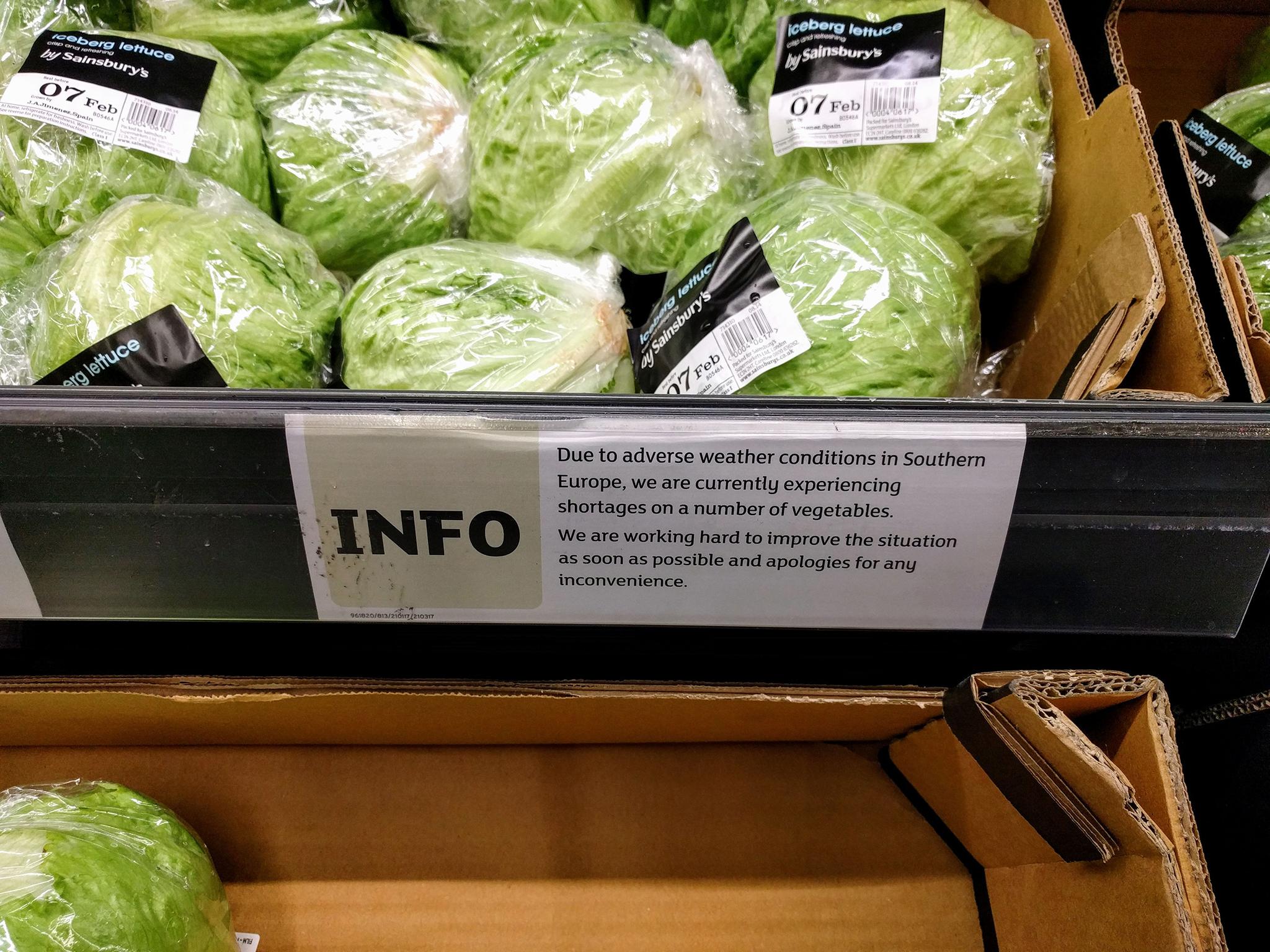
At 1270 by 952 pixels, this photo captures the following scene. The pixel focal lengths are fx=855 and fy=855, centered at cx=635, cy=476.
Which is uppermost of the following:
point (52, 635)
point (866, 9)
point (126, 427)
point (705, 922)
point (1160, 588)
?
point (866, 9)

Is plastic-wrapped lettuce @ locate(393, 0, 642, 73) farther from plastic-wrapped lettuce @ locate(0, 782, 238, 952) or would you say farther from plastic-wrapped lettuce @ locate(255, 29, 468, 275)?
plastic-wrapped lettuce @ locate(0, 782, 238, 952)

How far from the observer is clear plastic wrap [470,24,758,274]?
3.02ft

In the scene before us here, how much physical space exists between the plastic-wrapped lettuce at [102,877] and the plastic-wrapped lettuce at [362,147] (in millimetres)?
641

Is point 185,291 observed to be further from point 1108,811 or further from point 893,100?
point 1108,811

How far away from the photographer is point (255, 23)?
105 cm

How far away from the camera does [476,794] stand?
1.00m

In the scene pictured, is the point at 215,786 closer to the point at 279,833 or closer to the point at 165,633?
the point at 279,833

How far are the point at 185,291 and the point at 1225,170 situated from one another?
1.16 meters

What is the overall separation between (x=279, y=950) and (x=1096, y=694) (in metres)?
0.86

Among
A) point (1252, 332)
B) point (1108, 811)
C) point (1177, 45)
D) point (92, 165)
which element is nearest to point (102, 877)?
point (92, 165)

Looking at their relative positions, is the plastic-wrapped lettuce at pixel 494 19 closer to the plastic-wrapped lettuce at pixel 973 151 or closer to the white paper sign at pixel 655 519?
the plastic-wrapped lettuce at pixel 973 151

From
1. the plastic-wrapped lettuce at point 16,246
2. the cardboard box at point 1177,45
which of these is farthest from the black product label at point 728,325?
the plastic-wrapped lettuce at point 16,246

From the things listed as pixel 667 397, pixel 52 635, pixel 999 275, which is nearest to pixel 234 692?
pixel 52 635

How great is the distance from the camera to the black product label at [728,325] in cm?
76
